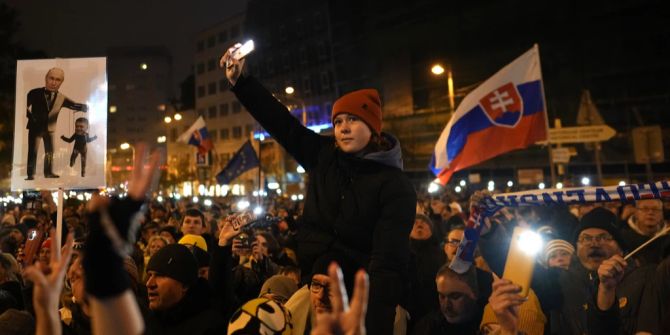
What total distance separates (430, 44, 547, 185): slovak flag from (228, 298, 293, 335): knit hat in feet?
23.7

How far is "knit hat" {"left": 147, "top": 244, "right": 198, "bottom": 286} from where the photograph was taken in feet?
11.6

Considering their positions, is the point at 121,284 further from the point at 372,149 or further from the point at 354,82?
the point at 354,82

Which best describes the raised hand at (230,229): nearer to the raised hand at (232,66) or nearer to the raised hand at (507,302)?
the raised hand at (232,66)

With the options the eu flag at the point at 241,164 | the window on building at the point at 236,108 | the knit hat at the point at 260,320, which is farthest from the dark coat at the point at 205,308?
the window on building at the point at 236,108

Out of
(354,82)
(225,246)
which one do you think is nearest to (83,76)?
(225,246)

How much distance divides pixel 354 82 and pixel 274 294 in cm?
5199

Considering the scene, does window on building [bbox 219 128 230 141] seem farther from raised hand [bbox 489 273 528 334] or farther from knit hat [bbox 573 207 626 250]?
raised hand [bbox 489 273 528 334]

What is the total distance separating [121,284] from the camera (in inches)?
57.4

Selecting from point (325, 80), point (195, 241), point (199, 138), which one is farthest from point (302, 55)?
point (195, 241)

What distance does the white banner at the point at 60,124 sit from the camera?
16.6 ft

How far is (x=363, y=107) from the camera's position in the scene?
293 cm

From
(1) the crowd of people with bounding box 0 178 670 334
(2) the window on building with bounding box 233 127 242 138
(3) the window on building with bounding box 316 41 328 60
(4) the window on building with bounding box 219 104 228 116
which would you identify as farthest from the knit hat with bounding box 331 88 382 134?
(4) the window on building with bounding box 219 104 228 116

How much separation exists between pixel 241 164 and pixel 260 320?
16898 mm

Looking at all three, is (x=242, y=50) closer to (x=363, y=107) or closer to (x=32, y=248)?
(x=363, y=107)
